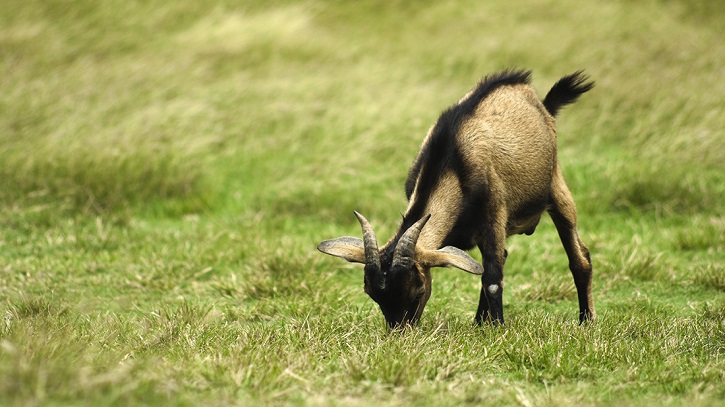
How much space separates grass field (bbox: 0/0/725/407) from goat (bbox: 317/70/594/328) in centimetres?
30

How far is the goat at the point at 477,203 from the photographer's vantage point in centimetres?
492

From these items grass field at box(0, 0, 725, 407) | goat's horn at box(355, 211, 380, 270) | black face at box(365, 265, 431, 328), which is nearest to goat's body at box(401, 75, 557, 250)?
black face at box(365, 265, 431, 328)

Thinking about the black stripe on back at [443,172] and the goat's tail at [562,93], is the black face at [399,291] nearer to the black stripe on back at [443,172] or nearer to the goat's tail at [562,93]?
the black stripe on back at [443,172]

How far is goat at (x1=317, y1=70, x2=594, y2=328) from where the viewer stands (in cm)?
492

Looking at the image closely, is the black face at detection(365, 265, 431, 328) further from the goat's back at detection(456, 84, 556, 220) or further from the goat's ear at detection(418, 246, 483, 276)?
the goat's back at detection(456, 84, 556, 220)

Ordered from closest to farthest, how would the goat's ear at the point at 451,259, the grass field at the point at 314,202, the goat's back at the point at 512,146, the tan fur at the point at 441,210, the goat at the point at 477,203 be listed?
the grass field at the point at 314,202
the goat's ear at the point at 451,259
the goat at the point at 477,203
the tan fur at the point at 441,210
the goat's back at the point at 512,146

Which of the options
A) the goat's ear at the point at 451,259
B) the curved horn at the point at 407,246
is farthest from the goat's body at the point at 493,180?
the curved horn at the point at 407,246

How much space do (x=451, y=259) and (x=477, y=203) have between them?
0.67 meters

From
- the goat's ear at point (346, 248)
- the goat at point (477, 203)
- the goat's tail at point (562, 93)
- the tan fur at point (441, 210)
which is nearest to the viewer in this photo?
the goat at point (477, 203)

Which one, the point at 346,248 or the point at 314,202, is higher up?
the point at 346,248

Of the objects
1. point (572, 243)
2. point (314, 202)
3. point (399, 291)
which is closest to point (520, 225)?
point (572, 243)

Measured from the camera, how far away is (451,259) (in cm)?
491

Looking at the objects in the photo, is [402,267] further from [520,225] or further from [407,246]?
[520,225]

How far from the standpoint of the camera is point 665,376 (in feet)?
14.8
